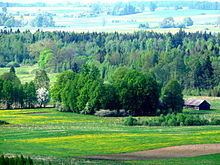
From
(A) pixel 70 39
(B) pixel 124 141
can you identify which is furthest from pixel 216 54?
(B) pixel 124 141

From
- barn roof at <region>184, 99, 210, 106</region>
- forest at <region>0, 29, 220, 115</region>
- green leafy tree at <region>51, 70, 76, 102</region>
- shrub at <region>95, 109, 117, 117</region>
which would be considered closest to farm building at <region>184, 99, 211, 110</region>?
barn roof at <region>184, 99, 210, 106</region>

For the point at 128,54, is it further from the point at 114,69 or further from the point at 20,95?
the point at 20,95

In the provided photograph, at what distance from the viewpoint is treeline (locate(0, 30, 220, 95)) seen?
12312 cm

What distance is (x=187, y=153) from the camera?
54.5 meters

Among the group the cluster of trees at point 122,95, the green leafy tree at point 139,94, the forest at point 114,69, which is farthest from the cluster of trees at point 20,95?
the green leafy tree at point 139,94

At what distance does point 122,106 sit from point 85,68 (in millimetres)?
10561

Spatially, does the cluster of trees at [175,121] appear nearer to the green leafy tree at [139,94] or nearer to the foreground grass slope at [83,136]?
the foreground grass slope at [83,136]

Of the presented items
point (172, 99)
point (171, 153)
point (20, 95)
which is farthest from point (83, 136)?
point (20, 95)

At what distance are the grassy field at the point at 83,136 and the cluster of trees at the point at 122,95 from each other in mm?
7132

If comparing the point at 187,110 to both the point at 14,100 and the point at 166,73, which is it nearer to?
the point at 14,100

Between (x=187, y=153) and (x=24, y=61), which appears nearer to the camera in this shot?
(x=187, y=153)

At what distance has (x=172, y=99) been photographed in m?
92.1

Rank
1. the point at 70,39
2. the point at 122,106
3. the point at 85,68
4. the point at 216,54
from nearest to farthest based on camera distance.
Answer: the point at 122,106 < the point at 85,68 < the point at 216,54 < the point at 70,39

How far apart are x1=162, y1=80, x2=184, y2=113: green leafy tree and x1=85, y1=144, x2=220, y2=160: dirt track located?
3266 cm
